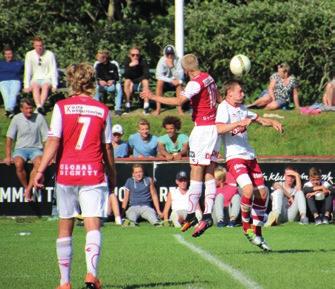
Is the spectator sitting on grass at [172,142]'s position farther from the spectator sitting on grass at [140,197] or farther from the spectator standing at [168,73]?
the spectator standing at [168,73]

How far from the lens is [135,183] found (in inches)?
852

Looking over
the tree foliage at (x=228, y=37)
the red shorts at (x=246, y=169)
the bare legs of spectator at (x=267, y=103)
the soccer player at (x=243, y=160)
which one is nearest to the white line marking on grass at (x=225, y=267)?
the soccer player at (x=243, y=160)

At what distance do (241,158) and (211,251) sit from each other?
1267 mm

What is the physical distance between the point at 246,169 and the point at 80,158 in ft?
15.1

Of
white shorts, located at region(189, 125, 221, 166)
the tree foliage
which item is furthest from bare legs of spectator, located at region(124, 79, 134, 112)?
white shorts, located at region(189, 125, 221, 166)

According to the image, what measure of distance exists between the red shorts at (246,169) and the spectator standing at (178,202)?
620 centimetres

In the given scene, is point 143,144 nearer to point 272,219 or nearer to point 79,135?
point 272,219

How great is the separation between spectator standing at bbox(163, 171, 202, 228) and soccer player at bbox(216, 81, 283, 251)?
617 centimetres

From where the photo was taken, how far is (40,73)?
2552 cm

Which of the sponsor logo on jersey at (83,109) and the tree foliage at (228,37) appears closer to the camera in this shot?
the sponsor logo on jersey at (83,109)

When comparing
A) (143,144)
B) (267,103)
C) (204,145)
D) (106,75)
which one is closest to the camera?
(204,145)

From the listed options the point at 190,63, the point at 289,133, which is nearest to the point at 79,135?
the point at 190,63

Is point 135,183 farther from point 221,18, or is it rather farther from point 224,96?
point 221,18

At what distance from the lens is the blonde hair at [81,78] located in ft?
34.2
